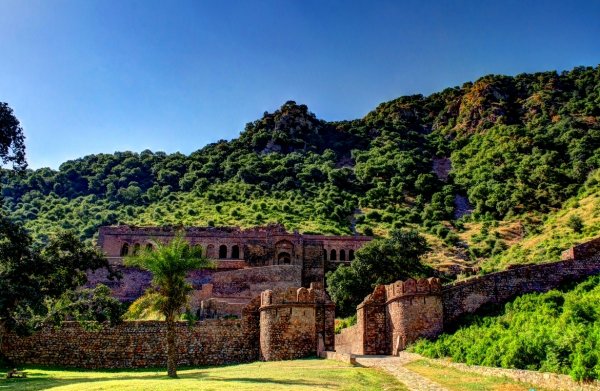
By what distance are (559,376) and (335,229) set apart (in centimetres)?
5868

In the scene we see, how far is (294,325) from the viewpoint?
78.2 ft

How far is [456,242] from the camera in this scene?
221 feet

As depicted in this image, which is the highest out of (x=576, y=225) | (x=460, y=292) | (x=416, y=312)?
(x=576, y=225)

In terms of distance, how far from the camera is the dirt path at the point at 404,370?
13.3 meters

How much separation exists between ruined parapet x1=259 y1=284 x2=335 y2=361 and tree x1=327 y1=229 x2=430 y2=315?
43.4 ft

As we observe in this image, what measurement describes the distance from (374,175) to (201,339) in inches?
2903

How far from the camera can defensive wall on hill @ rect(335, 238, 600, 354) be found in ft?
72.4

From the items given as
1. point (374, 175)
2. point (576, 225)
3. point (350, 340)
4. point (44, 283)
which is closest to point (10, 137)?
point (44, 283)

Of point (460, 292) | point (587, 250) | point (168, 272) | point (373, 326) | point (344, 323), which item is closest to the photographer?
point (168, 272)

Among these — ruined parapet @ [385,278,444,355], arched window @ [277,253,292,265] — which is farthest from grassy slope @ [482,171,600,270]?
arched window @ [277,253,292,265]

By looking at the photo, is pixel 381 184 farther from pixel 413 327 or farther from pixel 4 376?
pixel 4 376

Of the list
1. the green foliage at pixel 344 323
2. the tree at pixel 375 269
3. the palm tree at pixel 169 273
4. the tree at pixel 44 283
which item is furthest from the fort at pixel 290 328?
the tree at pixel 375 269

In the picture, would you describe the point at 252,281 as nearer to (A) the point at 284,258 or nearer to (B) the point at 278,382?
(A) the point at 284,258

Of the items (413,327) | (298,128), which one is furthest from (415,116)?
(413,327)
